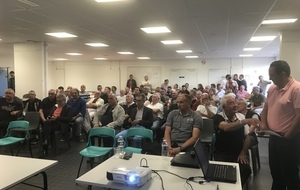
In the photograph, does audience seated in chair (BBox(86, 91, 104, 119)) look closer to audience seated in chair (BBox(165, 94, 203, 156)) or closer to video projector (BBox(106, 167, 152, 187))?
audience seated in chair (BBox(165, 94, 203, 156))

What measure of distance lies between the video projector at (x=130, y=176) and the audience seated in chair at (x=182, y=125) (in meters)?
1.40

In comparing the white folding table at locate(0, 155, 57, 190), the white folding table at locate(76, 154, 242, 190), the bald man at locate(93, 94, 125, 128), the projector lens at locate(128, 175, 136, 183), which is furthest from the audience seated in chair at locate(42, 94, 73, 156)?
the projector lens at locate(128, 175, 136, 183)

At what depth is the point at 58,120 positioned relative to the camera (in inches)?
203

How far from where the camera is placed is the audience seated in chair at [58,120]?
5129 millimetres

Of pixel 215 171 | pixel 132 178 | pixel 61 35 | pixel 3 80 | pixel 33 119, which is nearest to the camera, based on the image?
pixel 132 178

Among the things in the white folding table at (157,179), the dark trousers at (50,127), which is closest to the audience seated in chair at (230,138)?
the white folding table at (157,179)

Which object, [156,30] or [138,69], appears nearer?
→ [156,30]

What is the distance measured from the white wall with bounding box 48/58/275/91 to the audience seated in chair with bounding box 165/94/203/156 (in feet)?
36.5

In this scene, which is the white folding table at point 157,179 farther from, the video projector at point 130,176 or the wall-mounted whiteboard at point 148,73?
the wall-mounted whiteboard at point 148,73

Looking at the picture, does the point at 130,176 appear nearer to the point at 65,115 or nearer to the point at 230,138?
the point at 230,138

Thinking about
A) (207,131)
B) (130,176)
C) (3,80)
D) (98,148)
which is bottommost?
(98,148)

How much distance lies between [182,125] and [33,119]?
12.1 ft

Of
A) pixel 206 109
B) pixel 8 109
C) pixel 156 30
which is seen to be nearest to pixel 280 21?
pixel 206 109

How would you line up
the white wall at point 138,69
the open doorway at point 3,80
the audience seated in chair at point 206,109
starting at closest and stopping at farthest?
the audience seated in chair at point 206,109, the open doorway at point 3,80, the white wall at point 138,69
